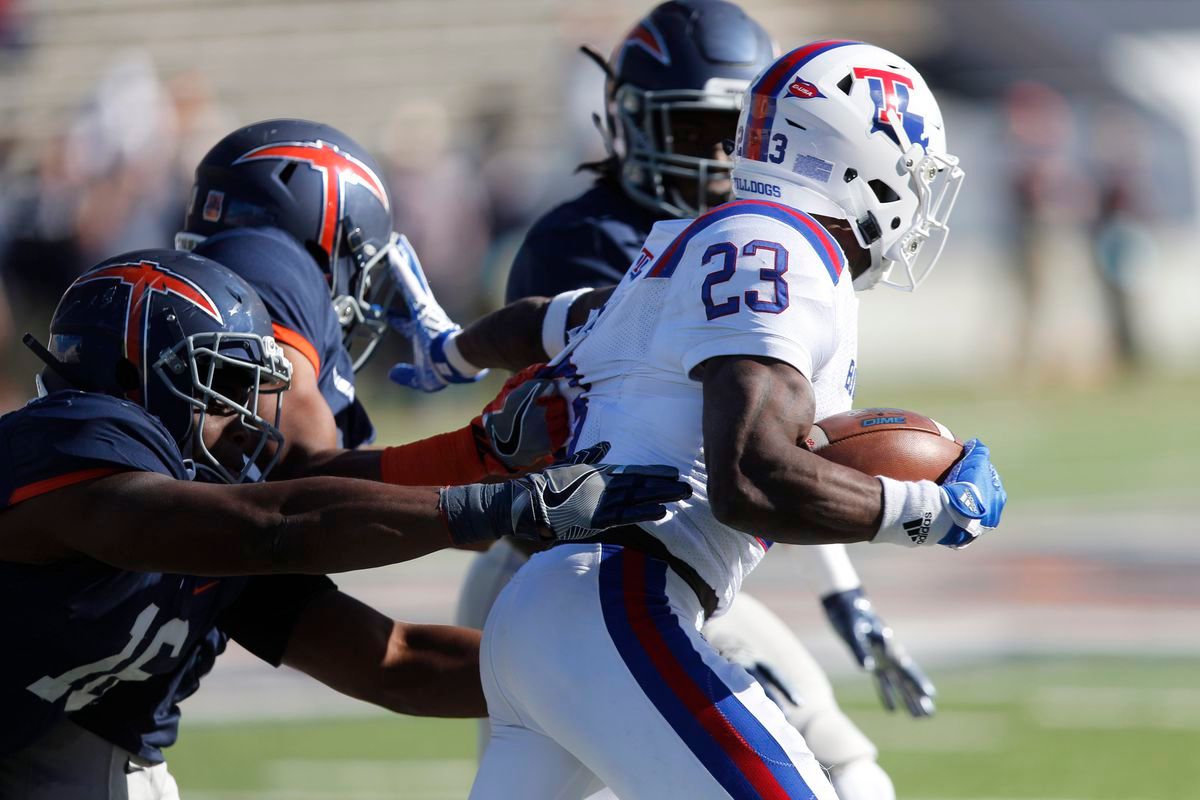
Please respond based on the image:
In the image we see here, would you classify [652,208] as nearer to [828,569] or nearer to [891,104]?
[828,569]

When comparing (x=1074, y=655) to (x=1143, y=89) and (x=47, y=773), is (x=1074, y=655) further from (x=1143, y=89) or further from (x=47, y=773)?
(x=1143, y=89)

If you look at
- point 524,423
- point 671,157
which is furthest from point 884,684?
point 524,423

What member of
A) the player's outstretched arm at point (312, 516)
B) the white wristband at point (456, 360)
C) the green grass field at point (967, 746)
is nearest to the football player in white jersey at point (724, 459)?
the player's outstretched arm at point (312, 516)

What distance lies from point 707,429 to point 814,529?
0.76 feet

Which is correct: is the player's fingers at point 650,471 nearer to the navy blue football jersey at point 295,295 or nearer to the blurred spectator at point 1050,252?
the navy blue football jersey at point 295,295

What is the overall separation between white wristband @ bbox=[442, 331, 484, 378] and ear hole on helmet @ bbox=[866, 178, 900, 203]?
146cm

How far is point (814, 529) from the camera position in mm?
2750

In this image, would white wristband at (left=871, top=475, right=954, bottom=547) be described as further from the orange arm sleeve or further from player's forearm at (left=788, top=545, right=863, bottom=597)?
player's forearm at (left=788, top=545, right=863, bottom=597)

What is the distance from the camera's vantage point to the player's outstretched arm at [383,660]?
11.6ft

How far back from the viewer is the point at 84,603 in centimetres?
300

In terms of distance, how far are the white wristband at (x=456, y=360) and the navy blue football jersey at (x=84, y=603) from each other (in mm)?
1161

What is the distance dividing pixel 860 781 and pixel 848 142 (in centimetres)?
144

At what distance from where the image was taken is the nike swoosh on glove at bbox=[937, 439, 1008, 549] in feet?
9.28

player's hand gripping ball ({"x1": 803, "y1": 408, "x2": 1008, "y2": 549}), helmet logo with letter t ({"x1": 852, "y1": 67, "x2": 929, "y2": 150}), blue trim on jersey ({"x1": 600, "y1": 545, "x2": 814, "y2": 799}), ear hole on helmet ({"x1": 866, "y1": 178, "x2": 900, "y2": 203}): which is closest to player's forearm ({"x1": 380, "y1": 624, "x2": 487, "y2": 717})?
blue trim on jersey ({"x1": 600, "y1": 545, "x2": 814, "y2": 799})
